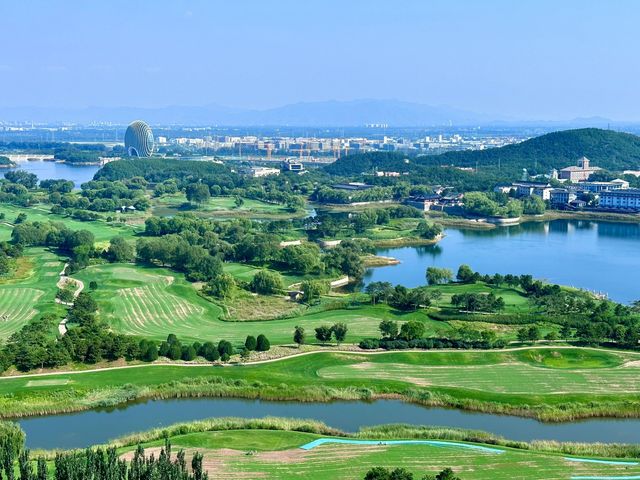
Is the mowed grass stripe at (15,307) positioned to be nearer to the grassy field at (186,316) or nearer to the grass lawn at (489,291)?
the grassy field at (186,316)

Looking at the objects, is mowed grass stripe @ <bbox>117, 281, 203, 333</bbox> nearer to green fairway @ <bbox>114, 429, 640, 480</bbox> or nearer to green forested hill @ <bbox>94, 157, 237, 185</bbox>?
green fairway @ <bbox>114, 429, 640, 480</bbox>

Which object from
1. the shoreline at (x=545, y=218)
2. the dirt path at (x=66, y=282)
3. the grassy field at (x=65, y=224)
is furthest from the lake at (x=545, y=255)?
the grassy field at (x=65, y=224)

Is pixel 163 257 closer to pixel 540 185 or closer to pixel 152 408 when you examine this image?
pixel 152 408

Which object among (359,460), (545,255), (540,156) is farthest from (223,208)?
(359,460)

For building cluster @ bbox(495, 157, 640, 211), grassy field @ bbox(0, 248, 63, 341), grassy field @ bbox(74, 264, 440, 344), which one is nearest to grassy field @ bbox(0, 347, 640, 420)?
grassy field @ bbox(74, 264, 440, 344)

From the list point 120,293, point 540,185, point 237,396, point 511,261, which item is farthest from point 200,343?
point 540,185

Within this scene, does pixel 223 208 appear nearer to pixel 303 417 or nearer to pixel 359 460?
pixel 303 417
